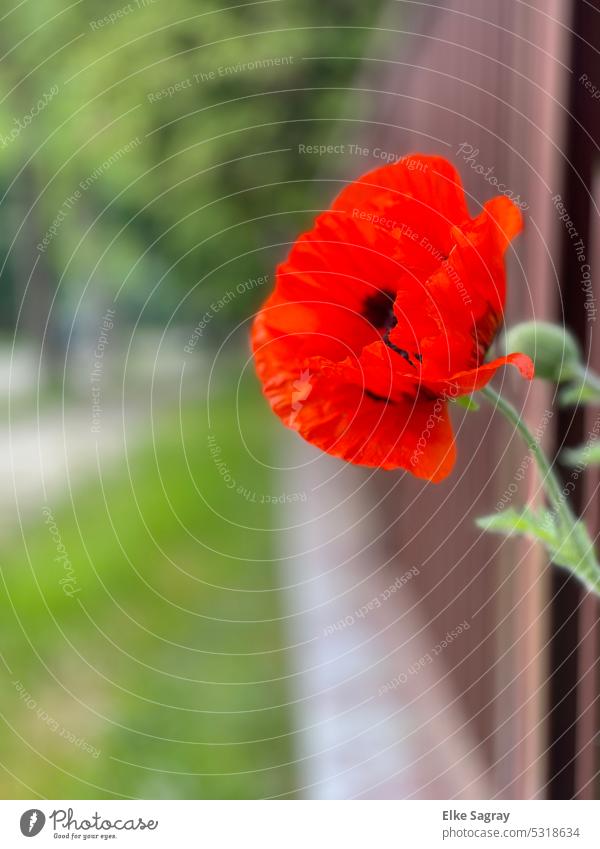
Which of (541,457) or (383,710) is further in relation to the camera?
(383,710)

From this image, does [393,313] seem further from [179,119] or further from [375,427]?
[179,119]

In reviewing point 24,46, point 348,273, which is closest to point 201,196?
point 24,46

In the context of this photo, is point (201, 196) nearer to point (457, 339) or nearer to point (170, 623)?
point (170, 623)
